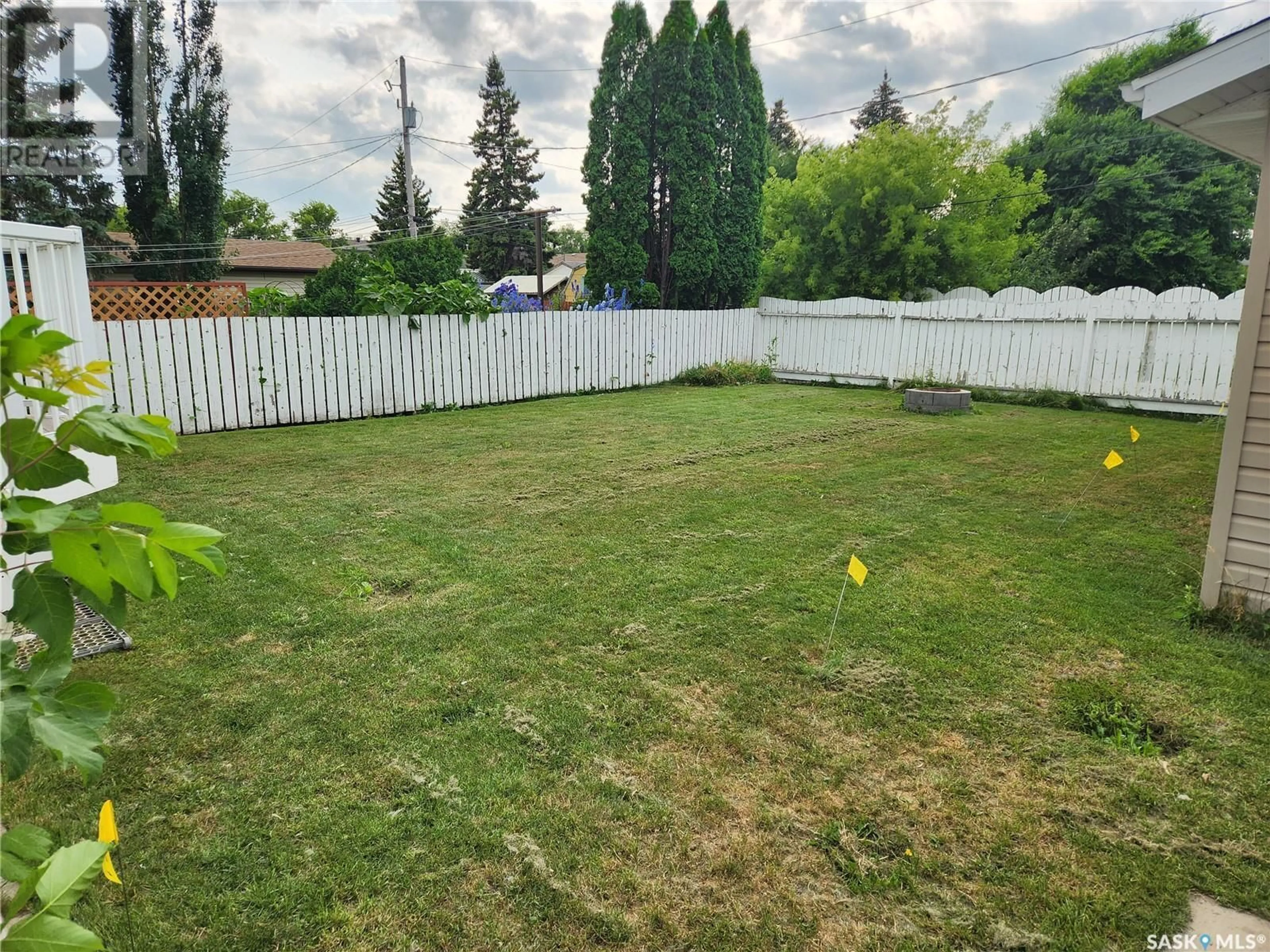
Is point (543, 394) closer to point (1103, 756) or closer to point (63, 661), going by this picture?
point (1103, 756)

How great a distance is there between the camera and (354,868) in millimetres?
1641

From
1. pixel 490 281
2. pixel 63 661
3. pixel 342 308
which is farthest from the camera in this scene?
pixel 490 281

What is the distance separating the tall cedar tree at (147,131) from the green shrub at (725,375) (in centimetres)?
1062

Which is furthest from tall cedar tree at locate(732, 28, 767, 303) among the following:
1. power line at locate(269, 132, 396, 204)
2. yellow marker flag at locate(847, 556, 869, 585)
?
power line at locate(269, 132, 396, 204)

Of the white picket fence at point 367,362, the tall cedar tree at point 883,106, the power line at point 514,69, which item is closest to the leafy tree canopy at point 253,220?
the power line at point 514,69

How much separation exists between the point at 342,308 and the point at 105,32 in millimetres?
8376

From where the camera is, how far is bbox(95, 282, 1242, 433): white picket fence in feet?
23.4

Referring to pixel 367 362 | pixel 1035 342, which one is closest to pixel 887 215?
pixel 1035 342

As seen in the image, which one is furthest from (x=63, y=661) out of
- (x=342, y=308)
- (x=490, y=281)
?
(x=490, y=281)

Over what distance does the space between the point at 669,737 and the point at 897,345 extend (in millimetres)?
10256

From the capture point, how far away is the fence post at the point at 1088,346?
9.28 m

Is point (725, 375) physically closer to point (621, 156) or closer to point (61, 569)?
point (621, 156)

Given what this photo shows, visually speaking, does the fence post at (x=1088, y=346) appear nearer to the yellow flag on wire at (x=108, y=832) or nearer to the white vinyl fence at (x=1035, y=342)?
the white vinyl fence at (x=1035, y=342)

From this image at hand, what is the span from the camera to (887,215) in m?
13.6
